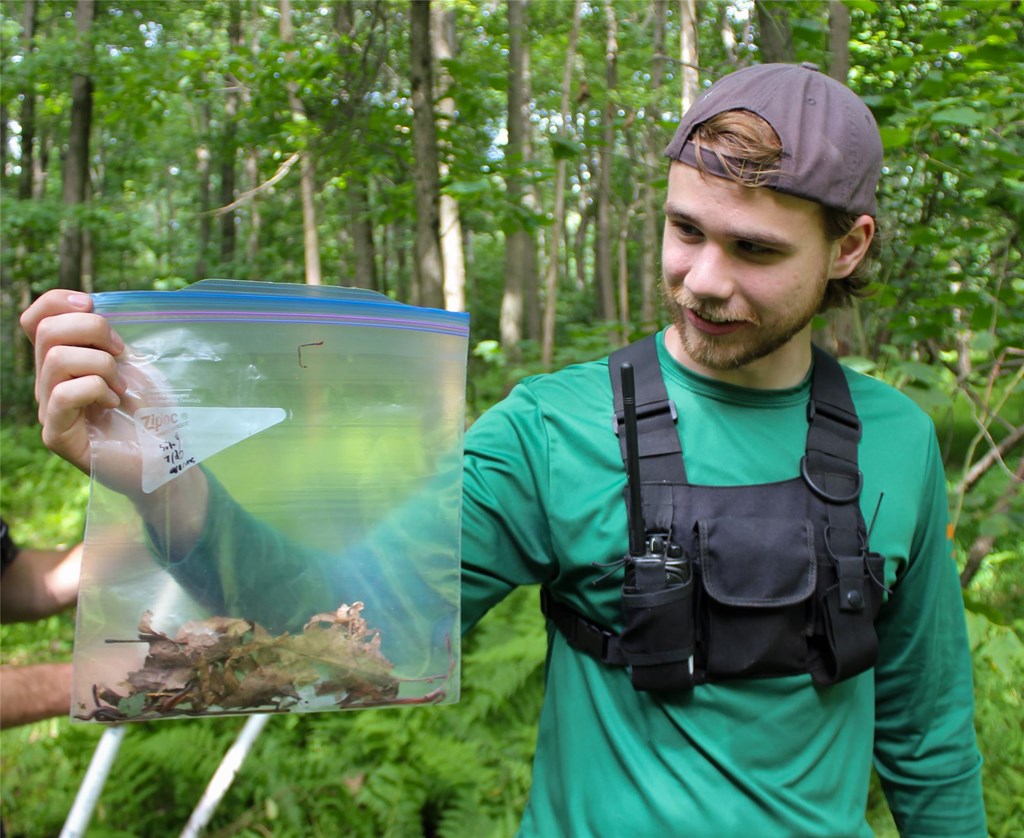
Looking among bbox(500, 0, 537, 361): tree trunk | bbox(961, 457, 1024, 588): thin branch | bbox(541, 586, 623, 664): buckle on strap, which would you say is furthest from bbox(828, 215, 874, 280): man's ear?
bbox(500, 0, 537, 361): tree trunk

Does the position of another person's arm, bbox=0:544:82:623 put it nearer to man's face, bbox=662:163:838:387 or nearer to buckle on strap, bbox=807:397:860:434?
man's face, bbox=662:163:838:387

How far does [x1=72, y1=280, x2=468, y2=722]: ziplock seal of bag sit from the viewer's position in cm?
99

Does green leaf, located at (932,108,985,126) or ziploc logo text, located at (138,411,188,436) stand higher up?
green leaf, located at (932,108,985,126)

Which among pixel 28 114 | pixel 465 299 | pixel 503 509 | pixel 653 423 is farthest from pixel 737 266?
pixel 28 114

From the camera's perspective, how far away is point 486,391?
1108 centimetres

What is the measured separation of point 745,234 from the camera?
51.0 inches

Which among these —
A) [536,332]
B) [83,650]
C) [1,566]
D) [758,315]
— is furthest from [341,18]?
[536,332]

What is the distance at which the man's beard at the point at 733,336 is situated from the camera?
53.3 inches

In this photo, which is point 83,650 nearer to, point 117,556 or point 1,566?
point 117,556

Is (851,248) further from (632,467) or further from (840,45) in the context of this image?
(840,45)

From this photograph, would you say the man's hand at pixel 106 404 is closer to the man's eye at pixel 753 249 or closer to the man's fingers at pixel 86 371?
the man's fingers at pixel 86 371

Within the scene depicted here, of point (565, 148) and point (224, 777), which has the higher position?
point (565, 148)

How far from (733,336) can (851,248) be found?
35 centimetres

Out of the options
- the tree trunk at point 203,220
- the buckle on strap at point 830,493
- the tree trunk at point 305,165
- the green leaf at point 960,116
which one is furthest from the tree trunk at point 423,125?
the tree trunk at point 203,220
